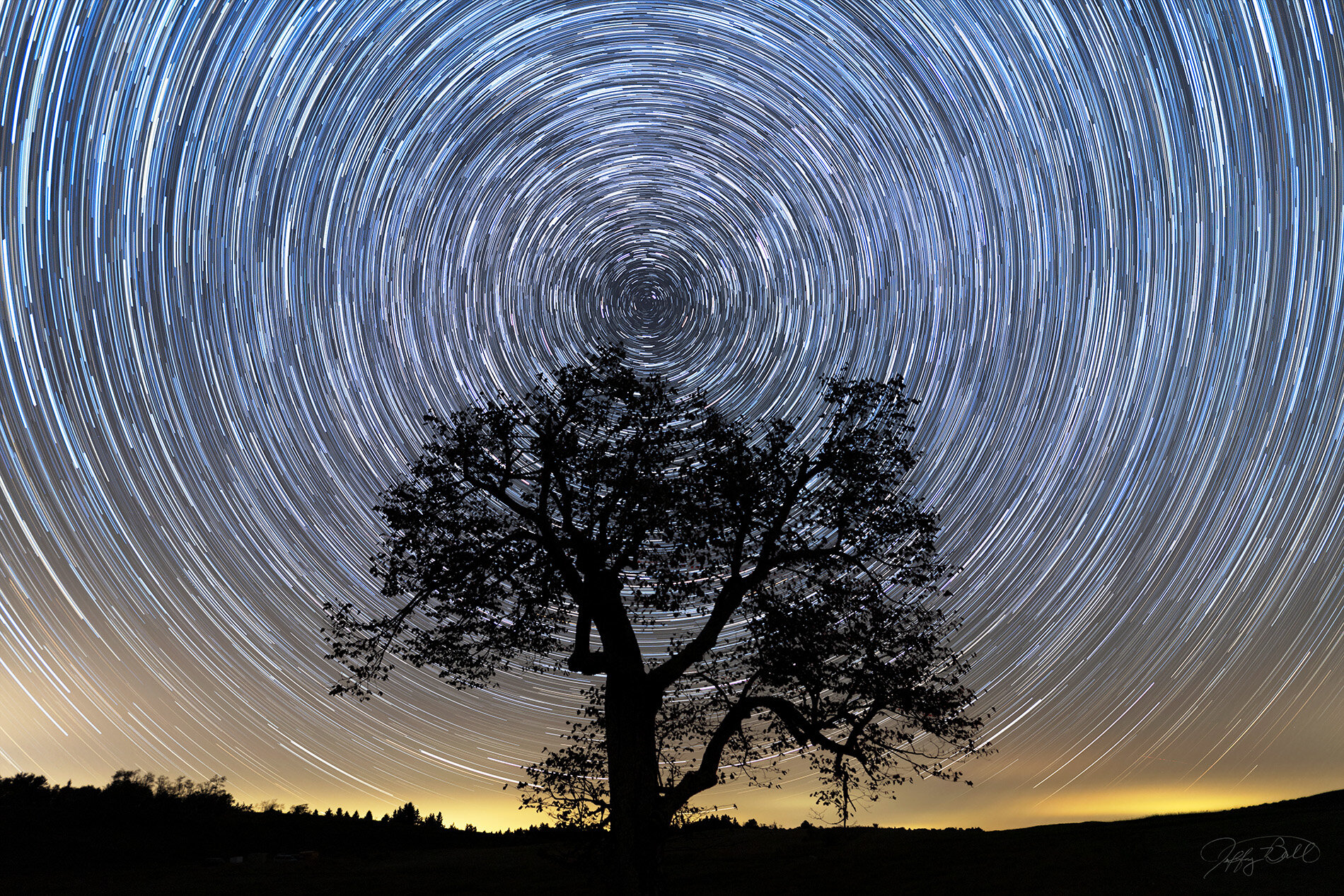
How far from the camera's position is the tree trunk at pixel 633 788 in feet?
37.4

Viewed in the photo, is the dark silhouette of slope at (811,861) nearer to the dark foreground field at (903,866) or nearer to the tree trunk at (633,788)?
the dark foreground field at (903,866)

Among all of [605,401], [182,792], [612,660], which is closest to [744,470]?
[605,401]

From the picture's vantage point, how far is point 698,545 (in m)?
→ 13.1

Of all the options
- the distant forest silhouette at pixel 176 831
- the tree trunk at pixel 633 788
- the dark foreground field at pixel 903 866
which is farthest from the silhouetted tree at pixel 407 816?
the tree trunk at pixel 633 788

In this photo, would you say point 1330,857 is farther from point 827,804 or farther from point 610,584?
point 610,584

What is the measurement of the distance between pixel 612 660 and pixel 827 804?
422 cm
